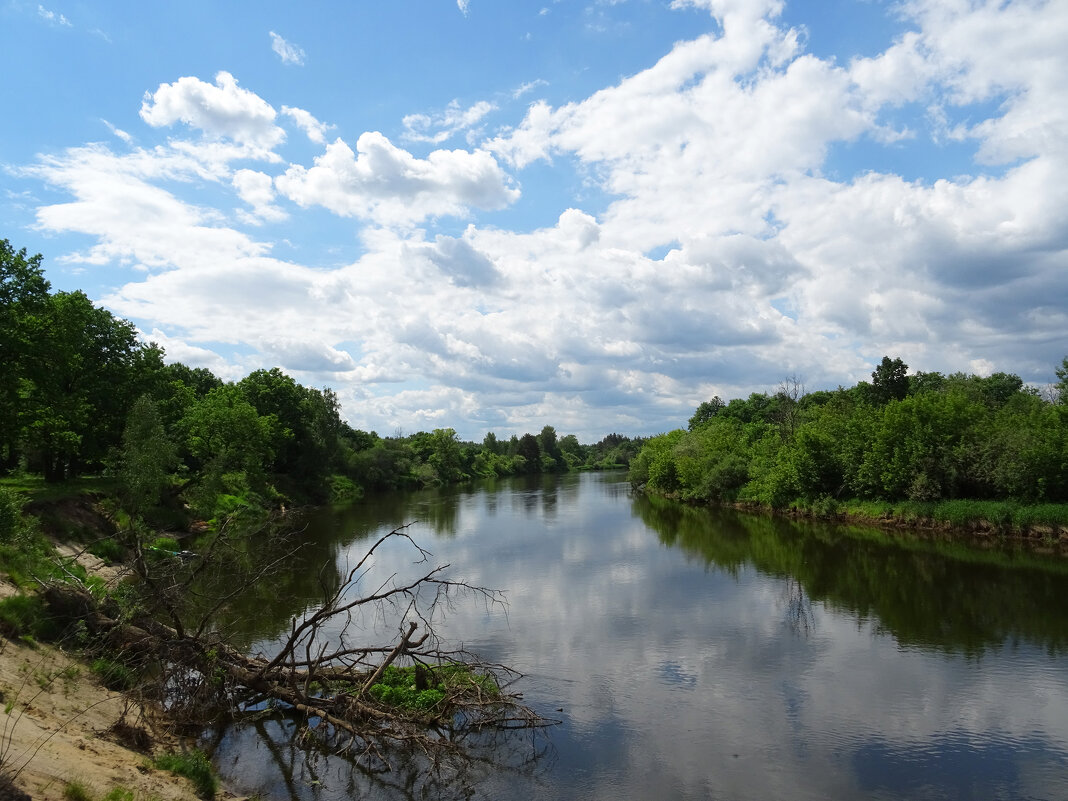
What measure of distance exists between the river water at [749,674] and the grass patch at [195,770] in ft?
3.12

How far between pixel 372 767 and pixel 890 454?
128 feet

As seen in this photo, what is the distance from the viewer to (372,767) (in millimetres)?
11875

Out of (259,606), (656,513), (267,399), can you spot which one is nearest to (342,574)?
(259,606)

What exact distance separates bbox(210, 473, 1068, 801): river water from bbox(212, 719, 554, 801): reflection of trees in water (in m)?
0.05

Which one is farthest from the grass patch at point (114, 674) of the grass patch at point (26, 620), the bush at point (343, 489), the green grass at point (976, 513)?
the bush at point (343, 489)

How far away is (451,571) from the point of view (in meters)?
28.3

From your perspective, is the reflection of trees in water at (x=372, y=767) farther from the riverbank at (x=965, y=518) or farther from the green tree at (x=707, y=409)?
the green tree at (x=707, y=409)

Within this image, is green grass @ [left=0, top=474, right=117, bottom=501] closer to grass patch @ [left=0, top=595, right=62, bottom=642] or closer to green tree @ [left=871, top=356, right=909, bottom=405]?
grass patch @ [left=0, top=595, right=62, bottom=642]

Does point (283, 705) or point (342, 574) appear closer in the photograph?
point (283, 705)

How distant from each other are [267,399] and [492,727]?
58.0m

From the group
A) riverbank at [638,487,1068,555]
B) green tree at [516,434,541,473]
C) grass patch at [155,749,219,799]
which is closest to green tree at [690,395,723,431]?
green tree at [516,434,541,473]

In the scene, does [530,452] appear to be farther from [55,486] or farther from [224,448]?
[55,486]

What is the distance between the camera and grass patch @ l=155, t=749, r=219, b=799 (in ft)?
33.4

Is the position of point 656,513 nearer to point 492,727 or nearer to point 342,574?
point 342,574
